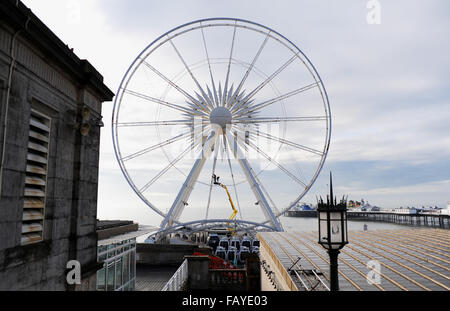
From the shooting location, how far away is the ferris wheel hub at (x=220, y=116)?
3584cm

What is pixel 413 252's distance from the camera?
19391 millimetres

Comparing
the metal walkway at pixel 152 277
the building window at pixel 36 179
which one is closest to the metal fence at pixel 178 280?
the metal walkway at pixel 152 277

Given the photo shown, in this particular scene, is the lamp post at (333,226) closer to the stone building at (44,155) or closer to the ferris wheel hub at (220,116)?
the stone building at (44,155)

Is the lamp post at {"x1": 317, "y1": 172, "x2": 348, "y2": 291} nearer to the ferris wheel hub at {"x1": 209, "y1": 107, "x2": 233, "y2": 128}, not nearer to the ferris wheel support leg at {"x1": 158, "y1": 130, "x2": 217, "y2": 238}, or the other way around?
the ferris wheel support leg at {"x1": 158, "y1": 130, "x2": 217, "y2": 238}

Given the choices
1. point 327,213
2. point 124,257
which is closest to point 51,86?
point 327,213

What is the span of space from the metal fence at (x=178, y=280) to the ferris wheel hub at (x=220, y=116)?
16067 millimetres

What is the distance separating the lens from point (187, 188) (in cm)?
3541

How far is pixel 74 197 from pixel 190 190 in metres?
27.7

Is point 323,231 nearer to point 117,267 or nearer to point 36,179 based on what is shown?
point 36,179

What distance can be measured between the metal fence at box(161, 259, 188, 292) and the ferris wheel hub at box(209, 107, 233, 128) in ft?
52.7

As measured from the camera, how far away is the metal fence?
61.4ft

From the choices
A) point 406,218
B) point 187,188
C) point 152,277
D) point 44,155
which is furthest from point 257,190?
point 406,218

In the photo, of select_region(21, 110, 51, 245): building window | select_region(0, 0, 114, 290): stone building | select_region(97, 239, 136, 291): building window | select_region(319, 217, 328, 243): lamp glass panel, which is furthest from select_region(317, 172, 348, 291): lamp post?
select_region(97, 239, 136, 291): building window
